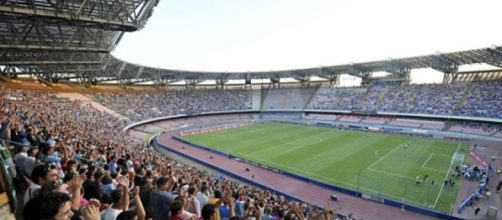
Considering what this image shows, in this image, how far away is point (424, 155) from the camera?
103 ft

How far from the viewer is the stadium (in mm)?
5715

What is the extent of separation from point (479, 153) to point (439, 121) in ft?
50.6

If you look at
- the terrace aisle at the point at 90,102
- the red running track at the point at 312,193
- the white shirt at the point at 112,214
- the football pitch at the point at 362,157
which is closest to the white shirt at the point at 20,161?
the white shirt at the point at 112,214

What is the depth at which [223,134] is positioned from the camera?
148 ft

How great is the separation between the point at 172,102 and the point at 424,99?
44.1m

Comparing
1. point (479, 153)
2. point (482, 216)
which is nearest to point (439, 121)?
point (479, 153)

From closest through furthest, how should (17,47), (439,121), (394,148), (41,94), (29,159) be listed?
1. (29,159)
2. (17,47)
3. (394,148)
4. (41,94)
5. (439,121)

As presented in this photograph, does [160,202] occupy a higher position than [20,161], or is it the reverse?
[20,161]

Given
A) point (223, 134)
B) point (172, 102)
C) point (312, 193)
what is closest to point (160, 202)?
point (312, 193)

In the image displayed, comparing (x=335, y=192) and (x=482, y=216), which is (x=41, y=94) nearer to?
(x=335, y=192)

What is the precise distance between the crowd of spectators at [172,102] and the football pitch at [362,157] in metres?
13.0

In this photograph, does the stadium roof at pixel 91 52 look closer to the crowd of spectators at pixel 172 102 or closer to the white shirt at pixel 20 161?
the crowd of spectators at pixel 172 102

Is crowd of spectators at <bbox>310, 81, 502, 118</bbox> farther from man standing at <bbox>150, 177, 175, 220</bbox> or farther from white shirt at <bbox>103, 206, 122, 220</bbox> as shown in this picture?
white shirt at <bbox>103, 206, 122, 220</bbox>

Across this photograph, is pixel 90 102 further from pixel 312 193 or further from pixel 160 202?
pixel 160 202
